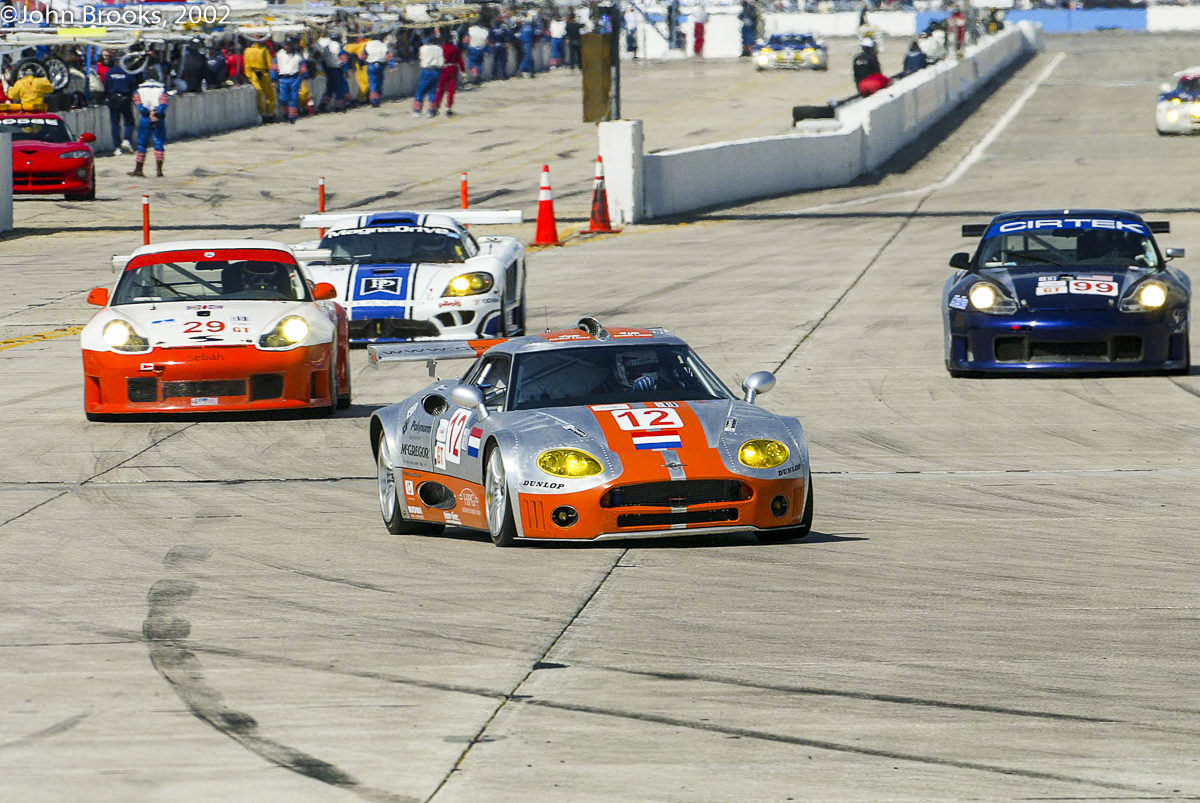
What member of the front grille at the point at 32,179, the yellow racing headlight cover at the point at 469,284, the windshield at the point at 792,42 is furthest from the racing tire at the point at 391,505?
the windshield at the point at 792,42

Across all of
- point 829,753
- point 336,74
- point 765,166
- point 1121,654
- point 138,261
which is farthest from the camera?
point 336,74

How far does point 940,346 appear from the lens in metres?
19.2

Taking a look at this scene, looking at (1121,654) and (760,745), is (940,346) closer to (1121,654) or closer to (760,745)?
(1121,654)

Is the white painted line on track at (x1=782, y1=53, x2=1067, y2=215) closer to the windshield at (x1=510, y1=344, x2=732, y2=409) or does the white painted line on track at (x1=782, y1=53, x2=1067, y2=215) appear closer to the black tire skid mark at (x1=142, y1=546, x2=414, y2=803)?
the windshield at (x1=510, y1=344, x2=732, y2=409)

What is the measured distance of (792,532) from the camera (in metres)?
9.95

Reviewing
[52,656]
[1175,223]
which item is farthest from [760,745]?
[1175,223]

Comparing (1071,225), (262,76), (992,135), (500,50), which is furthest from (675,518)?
(500,50)

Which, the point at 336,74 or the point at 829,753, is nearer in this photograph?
the point at 829,753

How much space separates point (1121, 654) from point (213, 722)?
3.27m

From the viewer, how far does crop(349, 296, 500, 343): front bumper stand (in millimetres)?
18391

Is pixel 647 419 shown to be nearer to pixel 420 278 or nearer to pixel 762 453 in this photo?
pixel 762 453

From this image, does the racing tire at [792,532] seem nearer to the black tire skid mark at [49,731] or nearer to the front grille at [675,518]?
the front grille at [675,518]

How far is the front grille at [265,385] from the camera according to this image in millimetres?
14797

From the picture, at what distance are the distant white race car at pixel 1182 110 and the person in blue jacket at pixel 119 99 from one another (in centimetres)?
2267
